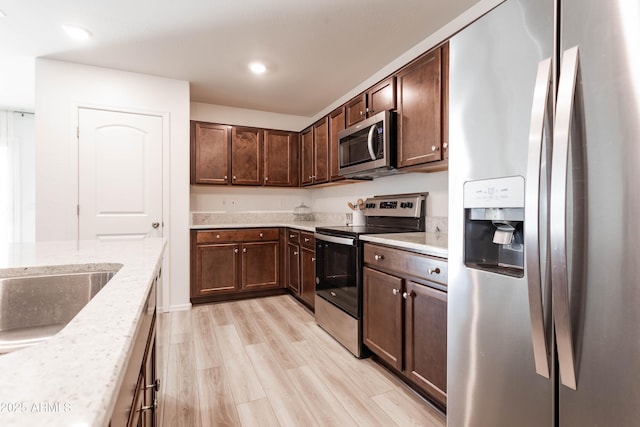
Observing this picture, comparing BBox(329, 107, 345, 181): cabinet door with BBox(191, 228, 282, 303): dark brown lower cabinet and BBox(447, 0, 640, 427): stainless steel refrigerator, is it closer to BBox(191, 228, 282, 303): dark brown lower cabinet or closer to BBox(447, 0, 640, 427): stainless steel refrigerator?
BBox(191, 228, 282, 303): dark brown lower cabinet

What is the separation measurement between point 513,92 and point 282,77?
257cm

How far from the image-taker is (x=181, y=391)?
1.85 m

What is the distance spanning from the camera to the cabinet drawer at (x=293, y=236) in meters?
3.43

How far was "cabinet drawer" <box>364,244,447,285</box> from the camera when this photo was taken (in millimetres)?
1564

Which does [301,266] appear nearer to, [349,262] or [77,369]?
[349,262]

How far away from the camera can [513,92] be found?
1.05 metres

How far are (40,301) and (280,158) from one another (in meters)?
3.28

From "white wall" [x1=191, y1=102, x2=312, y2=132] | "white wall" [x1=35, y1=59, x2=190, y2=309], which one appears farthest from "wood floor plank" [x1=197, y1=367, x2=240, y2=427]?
"white wall" [x1=191, y1=102, x2=312, y2=132]

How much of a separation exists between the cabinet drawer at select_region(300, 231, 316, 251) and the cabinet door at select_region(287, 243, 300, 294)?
0.51 feet

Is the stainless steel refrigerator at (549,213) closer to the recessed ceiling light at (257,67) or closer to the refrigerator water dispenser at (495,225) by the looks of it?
the refrigerator water dispenser at (495,225)

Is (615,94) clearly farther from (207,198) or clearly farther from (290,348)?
(207,198)

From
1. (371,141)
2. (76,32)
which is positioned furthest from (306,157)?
(76,32)

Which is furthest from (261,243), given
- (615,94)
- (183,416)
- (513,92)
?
(615,94)

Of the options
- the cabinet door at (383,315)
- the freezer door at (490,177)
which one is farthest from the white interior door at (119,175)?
the freezer door at (490,177)
